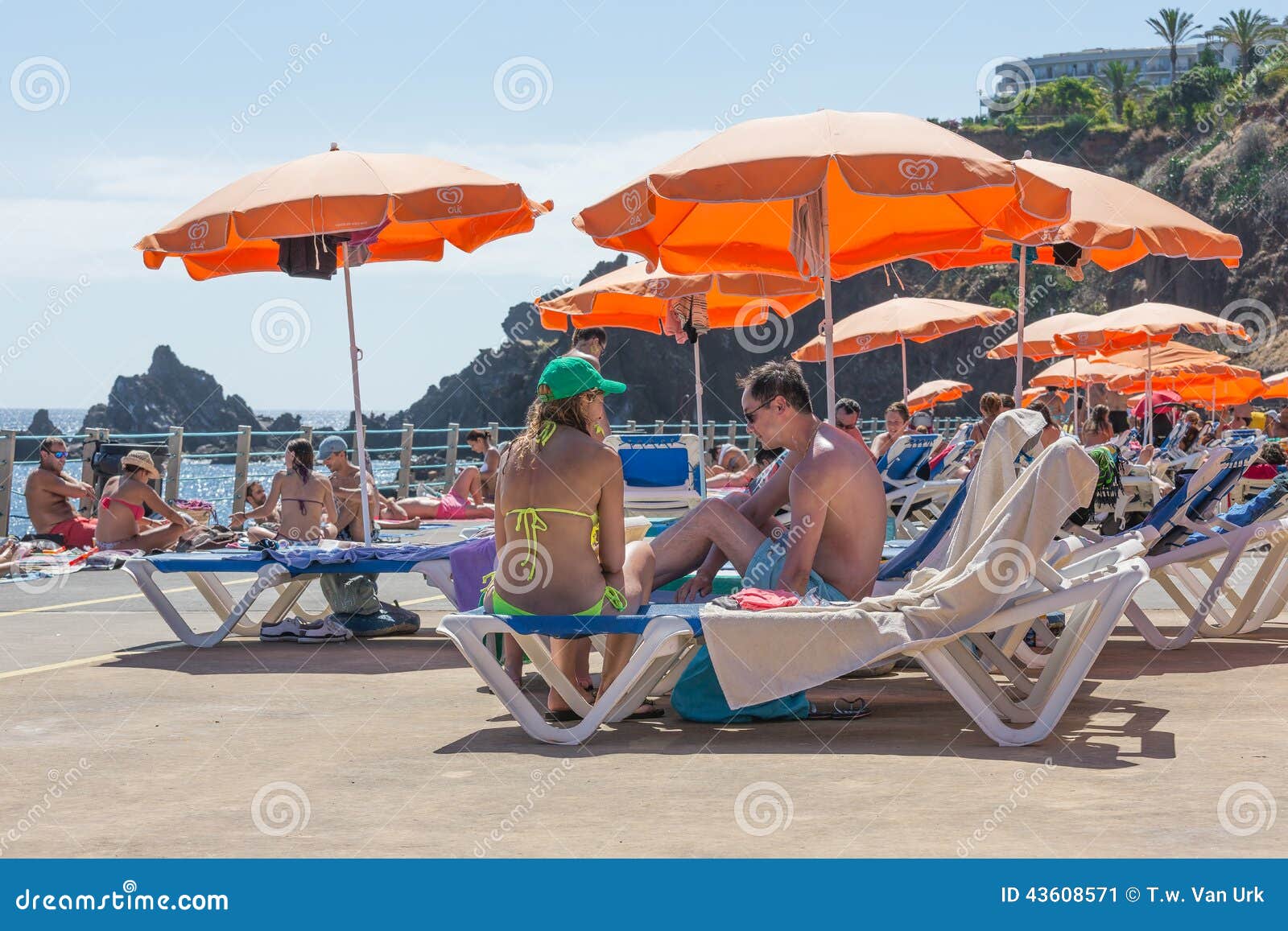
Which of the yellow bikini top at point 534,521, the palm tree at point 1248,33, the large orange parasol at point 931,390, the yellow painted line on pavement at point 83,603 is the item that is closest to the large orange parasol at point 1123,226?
the yellow bikini top at point 534,521

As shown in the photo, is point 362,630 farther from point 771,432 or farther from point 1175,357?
point 1175,357

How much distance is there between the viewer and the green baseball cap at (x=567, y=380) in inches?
196

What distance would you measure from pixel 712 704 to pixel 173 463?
37.7 ft

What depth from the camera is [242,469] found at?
16297 millimetres

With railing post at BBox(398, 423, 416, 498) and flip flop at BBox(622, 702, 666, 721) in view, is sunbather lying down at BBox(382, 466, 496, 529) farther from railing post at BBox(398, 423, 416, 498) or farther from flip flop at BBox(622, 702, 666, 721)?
flip flop at BBox(622, 702, 666, 721)

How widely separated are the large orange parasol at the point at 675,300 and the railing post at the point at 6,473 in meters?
5.23

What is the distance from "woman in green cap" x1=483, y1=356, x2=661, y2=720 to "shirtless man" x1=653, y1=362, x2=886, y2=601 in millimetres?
562

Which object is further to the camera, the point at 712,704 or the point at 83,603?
the point at 83,603

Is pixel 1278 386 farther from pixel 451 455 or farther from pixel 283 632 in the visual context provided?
pixel 283 632

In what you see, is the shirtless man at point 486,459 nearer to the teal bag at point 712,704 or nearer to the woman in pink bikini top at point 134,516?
the woman in pink bikini top at point 134,516

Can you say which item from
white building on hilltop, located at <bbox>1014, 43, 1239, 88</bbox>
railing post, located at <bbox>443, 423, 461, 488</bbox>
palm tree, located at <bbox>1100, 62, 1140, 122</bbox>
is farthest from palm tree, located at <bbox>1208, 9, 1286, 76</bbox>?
railing post, located at <bbox>443, 423, 461, 488</bbox>

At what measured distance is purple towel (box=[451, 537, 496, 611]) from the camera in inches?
269

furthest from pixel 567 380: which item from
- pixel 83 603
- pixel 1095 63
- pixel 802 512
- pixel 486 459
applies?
pixel 1095 63
